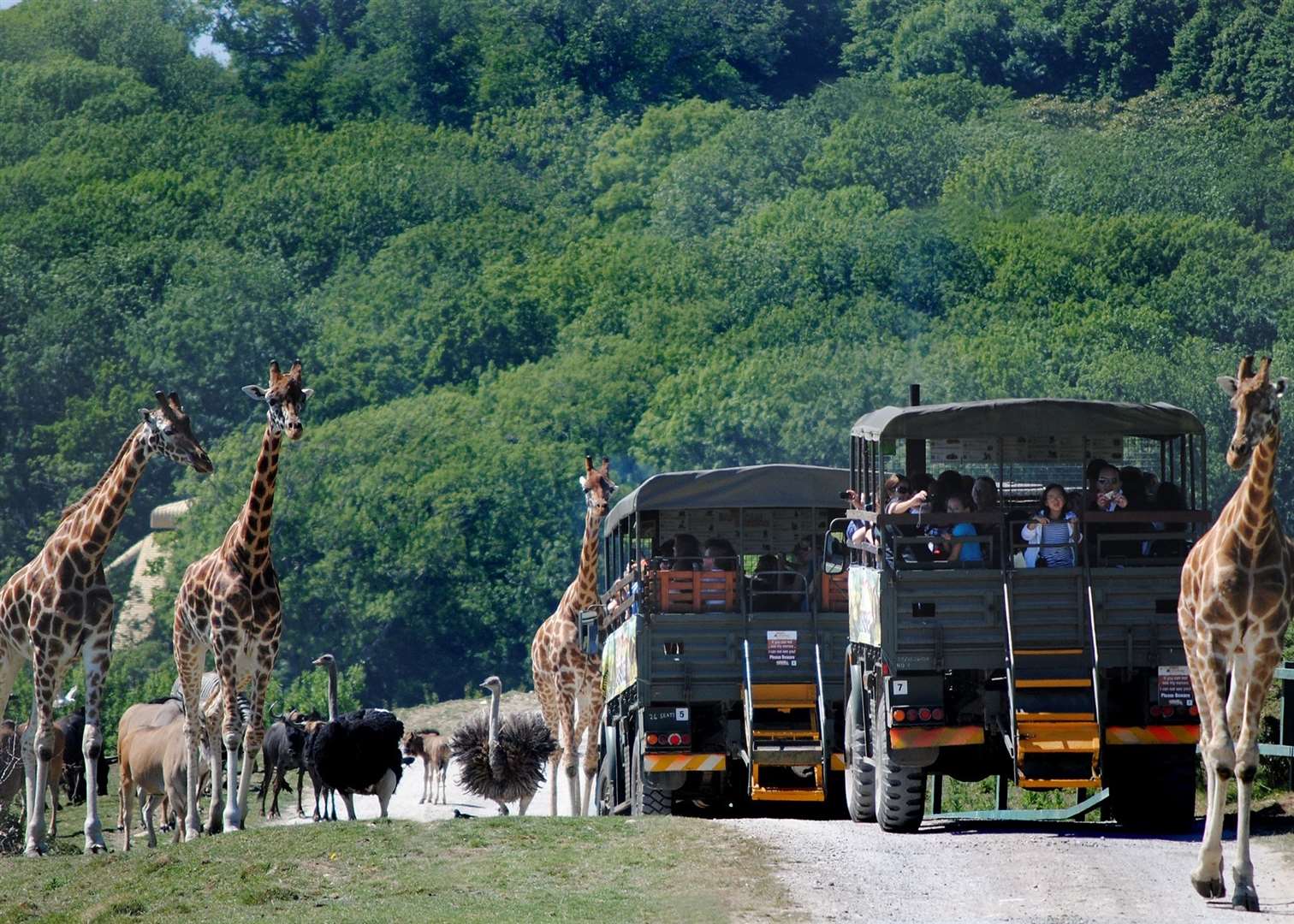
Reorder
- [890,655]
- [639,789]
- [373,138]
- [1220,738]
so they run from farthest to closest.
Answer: [373,138] < [639,789] < [890,655] < [1220,738]

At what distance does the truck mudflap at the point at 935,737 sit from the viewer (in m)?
17.8

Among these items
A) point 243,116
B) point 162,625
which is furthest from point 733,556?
point 243,116

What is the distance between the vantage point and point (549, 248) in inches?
4281

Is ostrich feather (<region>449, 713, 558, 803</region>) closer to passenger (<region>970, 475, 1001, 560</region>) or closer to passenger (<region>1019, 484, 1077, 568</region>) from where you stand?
passenger (<region>970, 475, 1001, 560</region>)

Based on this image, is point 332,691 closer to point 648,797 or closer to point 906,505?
point 648,797

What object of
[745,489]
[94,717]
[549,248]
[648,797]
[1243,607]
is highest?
[549,248]

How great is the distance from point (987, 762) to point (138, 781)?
9.74 m

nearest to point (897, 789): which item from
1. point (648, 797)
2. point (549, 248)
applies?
point (648, 797)

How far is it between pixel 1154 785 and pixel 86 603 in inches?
390

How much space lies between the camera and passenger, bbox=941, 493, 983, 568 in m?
18.3

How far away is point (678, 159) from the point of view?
11475 centimetres

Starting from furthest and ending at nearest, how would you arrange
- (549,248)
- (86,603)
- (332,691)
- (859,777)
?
(549,248)
(332,691)
(86,603)
(859,777)

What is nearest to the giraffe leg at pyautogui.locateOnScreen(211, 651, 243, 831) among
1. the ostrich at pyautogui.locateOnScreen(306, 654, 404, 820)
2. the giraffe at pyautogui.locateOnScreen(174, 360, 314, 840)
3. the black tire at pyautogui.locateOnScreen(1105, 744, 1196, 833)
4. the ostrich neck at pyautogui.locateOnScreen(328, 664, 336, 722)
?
the giraffe at pyautogui.locateOnScreen(174, 360, 314, 840)

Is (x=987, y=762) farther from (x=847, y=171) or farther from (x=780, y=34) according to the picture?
(x=780, y=34)
